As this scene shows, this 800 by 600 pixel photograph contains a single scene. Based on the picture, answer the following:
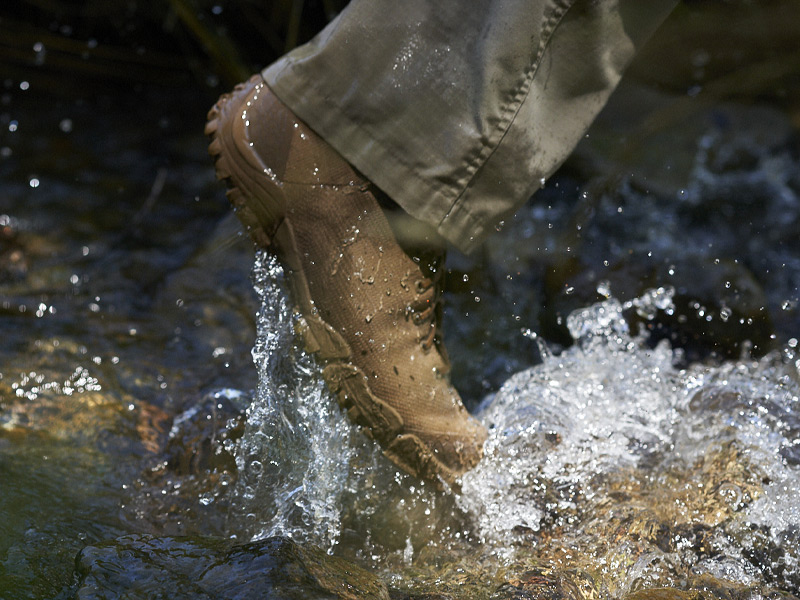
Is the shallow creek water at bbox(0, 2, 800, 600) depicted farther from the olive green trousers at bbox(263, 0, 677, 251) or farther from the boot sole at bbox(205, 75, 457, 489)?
the olive green trousers at bbox(263, 0, 677, 251)

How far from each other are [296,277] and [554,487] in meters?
0.59

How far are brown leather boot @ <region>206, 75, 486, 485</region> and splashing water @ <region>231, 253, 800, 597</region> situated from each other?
2.8 inches

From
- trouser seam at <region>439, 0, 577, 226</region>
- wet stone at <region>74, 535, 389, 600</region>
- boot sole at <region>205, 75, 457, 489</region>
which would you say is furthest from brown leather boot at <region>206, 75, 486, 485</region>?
wet stone at <region>74, 535, 389, 600</region>

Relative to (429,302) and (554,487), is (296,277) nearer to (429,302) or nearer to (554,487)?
(429,302)

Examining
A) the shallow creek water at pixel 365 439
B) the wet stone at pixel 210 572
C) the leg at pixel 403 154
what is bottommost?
the shallow creek water at pixel 365 439

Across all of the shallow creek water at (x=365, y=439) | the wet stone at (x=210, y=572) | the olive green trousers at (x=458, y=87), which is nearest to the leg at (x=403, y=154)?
the olive green trousers at (x=458, y=87)

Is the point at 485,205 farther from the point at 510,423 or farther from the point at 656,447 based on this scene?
the point at 656,447

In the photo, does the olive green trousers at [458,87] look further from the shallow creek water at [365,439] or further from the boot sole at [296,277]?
the shallow creek water at [365,439]

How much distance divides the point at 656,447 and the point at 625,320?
1.94 feet

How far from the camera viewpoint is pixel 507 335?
2088mm

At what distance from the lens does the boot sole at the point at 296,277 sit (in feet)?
4.25

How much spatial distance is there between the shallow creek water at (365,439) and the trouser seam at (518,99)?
410 mm

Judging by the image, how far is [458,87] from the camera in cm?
117

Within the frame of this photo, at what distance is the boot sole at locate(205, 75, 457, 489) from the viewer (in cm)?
129
